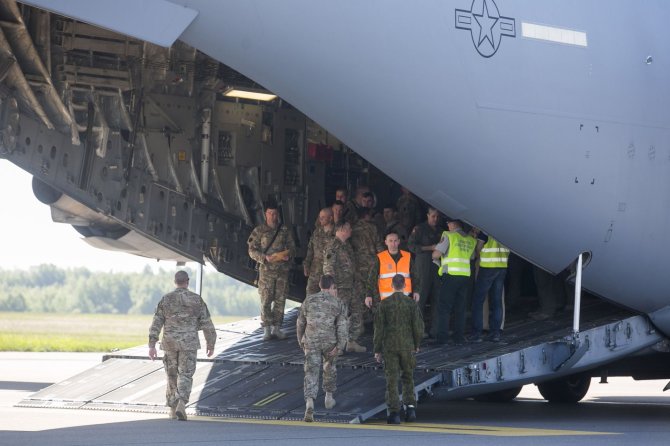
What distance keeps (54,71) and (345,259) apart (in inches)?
170

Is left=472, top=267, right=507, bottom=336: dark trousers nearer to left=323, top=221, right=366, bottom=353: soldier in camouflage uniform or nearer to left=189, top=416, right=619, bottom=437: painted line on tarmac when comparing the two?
left=323, top=221, right=366, bottom=353: soldier in camouflage uniform

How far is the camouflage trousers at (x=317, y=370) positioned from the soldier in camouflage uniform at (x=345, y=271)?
7.15 ft

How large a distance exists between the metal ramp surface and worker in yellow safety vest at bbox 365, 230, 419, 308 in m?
0.81

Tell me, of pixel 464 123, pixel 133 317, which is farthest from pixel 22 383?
pixel 133 317

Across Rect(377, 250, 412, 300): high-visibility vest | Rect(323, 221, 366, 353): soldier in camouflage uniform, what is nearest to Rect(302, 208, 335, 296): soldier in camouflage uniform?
Rect(323, 221, 366, 353): soldier in camouflage uniform

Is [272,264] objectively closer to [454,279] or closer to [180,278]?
[454,279]

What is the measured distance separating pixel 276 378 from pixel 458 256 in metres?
2.72

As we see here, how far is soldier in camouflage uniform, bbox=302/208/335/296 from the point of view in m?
16.1

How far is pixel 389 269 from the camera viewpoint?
48.6 feet

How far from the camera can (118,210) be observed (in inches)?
628

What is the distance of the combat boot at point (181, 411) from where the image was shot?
42.9 feet

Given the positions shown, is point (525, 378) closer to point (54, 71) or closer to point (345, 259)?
point (345, 259)

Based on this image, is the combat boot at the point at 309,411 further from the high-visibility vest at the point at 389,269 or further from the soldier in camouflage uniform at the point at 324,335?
the high-visibility vest at the point at 389,269

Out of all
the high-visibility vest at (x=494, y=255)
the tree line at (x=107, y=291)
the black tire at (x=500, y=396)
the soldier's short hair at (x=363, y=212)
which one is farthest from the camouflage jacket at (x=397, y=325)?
the tree line at (x=107, y=291)
